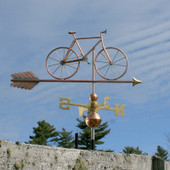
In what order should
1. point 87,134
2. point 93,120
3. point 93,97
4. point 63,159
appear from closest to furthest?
1. point 63,159
2. point 93,120
3. point 93,97
4. point 87,134

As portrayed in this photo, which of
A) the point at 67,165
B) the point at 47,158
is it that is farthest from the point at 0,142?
the point at 67,165

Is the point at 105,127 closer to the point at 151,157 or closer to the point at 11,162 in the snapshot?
the point at 151,157

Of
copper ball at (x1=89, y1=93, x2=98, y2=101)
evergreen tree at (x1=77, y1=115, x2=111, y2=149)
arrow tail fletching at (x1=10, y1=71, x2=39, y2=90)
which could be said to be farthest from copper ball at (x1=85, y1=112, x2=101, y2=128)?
evergreen tree at (x1=77, y1=115, x2=111, y2=149)

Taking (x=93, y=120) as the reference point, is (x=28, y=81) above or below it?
above

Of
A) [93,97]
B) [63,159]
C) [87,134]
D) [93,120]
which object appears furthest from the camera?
[87,134]

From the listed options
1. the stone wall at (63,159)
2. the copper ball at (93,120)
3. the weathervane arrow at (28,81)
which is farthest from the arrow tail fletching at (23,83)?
the stone wall at (63,159)

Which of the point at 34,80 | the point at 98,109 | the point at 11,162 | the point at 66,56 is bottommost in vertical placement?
the point at 11,162

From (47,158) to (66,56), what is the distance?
2.81m

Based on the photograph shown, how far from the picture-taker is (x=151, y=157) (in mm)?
7875

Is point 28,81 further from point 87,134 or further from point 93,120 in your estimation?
point 87,134

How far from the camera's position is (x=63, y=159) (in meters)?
6.96

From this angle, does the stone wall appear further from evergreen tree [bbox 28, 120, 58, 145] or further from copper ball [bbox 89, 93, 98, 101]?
evergreen tree [bbox 28, 120, 58, 145]

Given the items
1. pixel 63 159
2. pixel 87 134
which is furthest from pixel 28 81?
pixel 87 134

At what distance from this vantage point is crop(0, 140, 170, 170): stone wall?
6.43 metres
